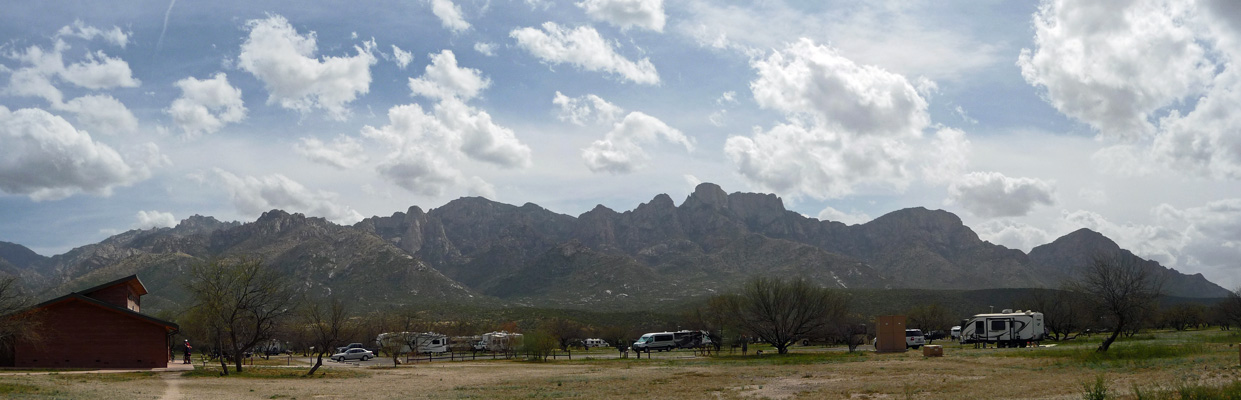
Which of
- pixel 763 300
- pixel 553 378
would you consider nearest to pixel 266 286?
pixel 553 378

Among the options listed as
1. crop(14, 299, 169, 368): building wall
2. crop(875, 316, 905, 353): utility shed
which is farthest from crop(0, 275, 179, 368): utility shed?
crop(875, 316, 905, 353): utility shed

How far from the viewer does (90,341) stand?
4575cm

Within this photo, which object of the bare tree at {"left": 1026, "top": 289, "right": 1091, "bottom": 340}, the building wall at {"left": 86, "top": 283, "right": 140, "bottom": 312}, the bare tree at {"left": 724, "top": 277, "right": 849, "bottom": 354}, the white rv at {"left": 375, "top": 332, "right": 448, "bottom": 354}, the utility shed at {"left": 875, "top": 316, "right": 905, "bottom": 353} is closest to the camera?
the building wall at {"left": 86, "top": 283, "right": 140, "bottom": 312}

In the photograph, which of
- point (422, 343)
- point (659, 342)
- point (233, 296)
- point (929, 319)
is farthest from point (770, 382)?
point (929, 319)

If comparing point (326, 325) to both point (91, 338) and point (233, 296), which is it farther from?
point (91, 338)

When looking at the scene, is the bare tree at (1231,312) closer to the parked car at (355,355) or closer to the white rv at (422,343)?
the white rv at (422,343)

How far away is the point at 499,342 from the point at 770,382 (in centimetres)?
4690

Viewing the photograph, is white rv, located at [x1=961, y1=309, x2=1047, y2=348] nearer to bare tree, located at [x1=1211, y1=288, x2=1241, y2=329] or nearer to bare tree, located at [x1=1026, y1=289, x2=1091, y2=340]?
bare tree, located at [x1=1026, y1=289, x2=1091, y2=340]

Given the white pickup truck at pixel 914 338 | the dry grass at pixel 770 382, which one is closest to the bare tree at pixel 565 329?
the white pickup truck at pixel 914 338

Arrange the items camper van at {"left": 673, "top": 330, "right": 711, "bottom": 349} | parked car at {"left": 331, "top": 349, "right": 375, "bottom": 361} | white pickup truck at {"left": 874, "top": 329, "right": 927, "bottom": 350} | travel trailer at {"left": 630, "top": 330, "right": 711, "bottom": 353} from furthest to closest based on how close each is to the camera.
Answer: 1. camper van at {"left": 673, "top": 330, "right": 711, "bottom": 349}
2. travel trailer at {"left": 630, "top": 330, "right": 711, "bottom": 353}
3. parked car at {"left": 331, "top": 349, "right": 375, "bottom": 361}
4. white pickup truck at {"left": 874, "top": 329, "right": 927, "bottom": 350}

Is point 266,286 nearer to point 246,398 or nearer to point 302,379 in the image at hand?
point 302,379

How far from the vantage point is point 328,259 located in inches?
6698

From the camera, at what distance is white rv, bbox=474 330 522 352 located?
67.6 metres

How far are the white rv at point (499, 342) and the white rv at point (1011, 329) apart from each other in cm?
3605
